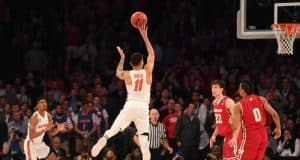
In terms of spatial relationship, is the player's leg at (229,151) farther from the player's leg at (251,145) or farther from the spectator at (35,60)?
the spectator at (35,60)

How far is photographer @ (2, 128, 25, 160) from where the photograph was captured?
54.9 ft

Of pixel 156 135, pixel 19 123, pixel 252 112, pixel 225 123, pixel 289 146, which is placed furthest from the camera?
pixel 19 123

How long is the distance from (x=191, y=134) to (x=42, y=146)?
3.45m

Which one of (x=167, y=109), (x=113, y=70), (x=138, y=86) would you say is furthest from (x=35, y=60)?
(x=138, y=86)

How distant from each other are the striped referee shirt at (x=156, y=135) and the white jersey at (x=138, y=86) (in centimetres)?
386

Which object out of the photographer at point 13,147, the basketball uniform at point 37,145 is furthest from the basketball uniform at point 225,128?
the photographer at point 13,147

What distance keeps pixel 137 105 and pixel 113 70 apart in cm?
810

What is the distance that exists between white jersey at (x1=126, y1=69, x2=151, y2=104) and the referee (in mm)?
3722

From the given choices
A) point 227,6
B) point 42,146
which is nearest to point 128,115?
point 42,146

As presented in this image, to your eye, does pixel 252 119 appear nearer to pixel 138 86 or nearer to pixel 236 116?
pixel 236 116

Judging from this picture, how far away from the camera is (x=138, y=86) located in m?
12.3

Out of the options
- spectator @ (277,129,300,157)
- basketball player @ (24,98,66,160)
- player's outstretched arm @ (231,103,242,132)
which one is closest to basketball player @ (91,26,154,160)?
player's outstretched arm @ (231,103,242,132)

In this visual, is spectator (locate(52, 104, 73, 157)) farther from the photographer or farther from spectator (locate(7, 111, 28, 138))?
the photographer

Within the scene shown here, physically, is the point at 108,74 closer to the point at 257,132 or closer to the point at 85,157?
the point at 85,157
